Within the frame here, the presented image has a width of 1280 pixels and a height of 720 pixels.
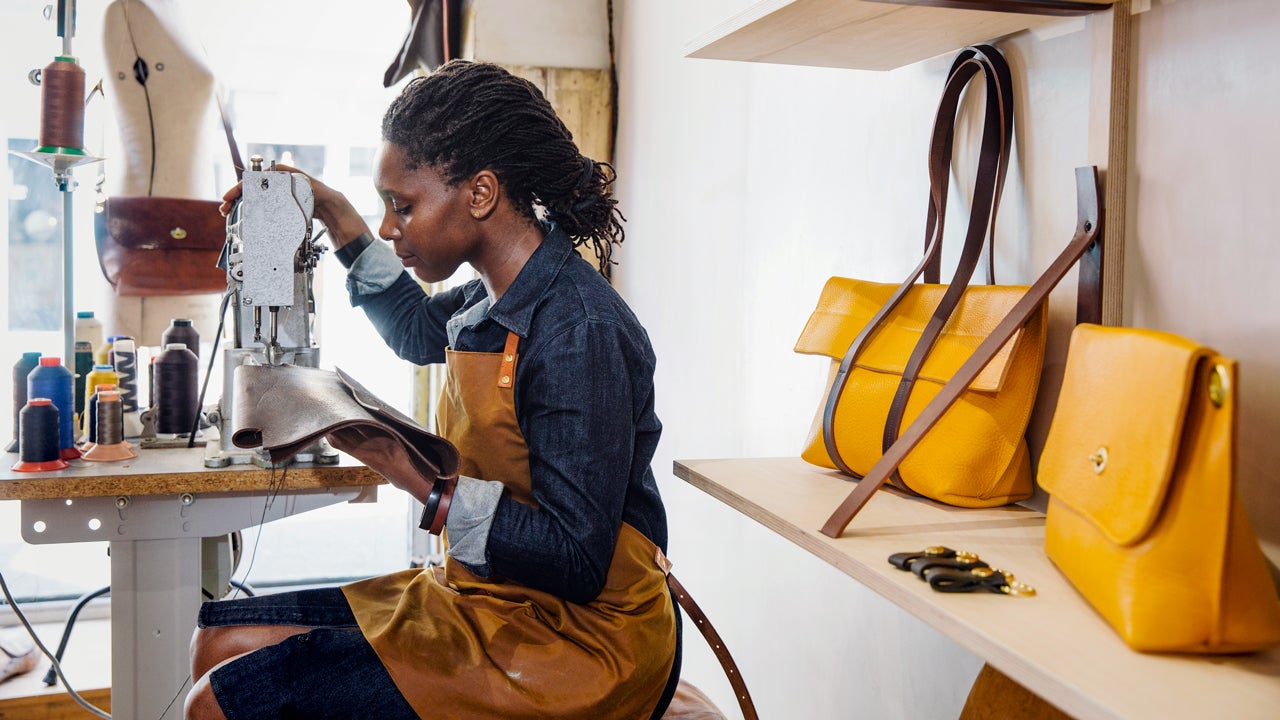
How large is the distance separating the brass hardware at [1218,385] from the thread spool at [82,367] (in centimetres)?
228

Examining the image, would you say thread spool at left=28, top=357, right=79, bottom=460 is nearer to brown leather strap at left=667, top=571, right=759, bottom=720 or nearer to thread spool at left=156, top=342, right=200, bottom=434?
thread spool at left=156, top=342, right=200, bottom=434

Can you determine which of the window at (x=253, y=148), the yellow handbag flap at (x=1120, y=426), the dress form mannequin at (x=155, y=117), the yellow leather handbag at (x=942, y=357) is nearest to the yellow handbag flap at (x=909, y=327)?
the yellow leather handbag at (x=942, y=357)

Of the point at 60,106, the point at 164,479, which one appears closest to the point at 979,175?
the point at 164,479

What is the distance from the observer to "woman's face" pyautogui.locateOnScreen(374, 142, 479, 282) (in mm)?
1471

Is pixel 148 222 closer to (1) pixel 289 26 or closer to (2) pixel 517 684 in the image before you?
(1) pixel 289 26

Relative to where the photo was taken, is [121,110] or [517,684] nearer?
[517,684]

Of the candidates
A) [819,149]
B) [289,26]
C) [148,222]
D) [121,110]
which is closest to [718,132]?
[819,149]

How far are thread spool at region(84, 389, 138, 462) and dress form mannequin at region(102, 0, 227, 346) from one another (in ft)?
3.32

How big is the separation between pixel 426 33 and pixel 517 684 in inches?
110

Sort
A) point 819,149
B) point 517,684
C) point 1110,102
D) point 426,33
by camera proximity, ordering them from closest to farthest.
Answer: point 1110,102, point 517,684, point 819,149, point 426,33

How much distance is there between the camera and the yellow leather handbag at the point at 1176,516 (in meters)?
0.71

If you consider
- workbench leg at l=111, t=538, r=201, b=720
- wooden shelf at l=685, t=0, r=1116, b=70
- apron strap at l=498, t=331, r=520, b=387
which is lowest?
workbench leg at l=111, t=538, r=201, b=720

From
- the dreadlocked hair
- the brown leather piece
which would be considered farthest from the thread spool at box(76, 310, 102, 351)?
the dreadlocked hair

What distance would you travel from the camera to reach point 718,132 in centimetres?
245
